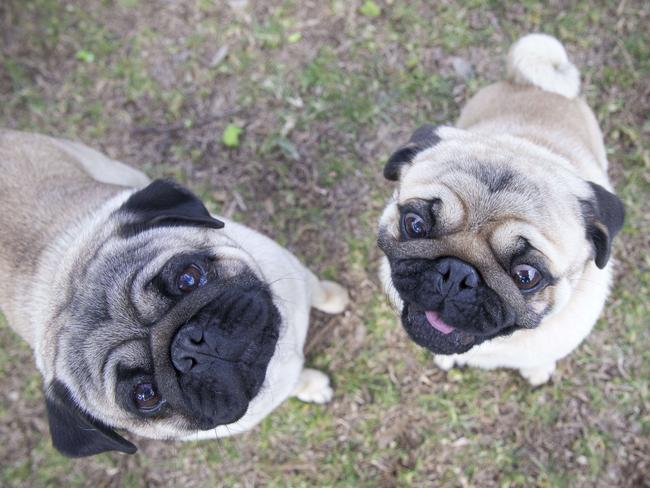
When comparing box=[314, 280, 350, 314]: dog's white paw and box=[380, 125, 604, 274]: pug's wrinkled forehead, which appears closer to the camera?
box=[380, 125, 604, 274]: pug's wrinkled forehead

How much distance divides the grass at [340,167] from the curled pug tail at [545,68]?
903mm

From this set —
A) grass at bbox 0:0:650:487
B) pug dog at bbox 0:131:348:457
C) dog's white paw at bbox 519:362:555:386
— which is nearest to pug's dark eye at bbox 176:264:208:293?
pug dog at bbox 0:131:348:457

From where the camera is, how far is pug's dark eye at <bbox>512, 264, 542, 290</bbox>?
2561 millimetres

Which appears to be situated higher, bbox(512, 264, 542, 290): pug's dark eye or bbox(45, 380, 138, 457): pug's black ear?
bbox(512, 264, 542, 290): pug's dark eye

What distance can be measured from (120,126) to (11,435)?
322cm

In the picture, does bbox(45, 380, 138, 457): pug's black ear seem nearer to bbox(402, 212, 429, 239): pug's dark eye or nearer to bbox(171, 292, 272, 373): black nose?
bbox(171, 292, 272, 373): black nose

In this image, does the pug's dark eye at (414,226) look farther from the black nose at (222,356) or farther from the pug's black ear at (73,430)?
the pug's black ear at (73,430)

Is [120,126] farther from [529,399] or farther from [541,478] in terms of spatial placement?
[541,478]

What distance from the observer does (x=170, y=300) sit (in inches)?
102

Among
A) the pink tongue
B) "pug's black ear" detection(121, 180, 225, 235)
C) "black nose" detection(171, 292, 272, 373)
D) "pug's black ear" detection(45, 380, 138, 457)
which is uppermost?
"pug's black ear" detection(121, 180, 225, 235)

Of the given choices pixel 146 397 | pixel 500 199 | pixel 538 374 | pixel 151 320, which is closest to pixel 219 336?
pixel 151 320

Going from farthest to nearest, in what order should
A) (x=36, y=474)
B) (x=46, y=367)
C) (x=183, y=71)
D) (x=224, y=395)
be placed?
(x=183, y=71), (x=36, y=474), (x=46, y=367), (x=224, y=395)

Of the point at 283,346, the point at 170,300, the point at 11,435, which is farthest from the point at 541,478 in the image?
the point at 11,435

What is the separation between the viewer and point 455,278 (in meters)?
2.54
